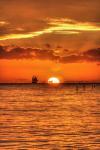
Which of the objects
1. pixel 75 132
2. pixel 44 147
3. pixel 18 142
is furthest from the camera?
pixel 75 132

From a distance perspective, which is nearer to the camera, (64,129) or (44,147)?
(44,147)

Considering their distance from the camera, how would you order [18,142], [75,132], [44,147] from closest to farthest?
[44,147]
[18,142]
[75,132]

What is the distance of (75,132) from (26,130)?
5.02 metres

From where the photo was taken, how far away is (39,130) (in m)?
46.7

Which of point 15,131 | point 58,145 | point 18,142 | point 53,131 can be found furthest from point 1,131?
point 58,145

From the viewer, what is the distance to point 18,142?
38.5 m

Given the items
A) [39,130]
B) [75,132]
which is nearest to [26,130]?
[39,130]

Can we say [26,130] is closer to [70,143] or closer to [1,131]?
[1,131]

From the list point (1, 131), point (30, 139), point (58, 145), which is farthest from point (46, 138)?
point (1, 131)

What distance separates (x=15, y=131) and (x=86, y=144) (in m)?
10.8

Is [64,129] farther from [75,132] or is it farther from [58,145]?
[58,145]

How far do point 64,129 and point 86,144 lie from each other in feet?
33.3

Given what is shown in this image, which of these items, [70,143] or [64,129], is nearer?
[70,143]

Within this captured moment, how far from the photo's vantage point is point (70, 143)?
37688mm
